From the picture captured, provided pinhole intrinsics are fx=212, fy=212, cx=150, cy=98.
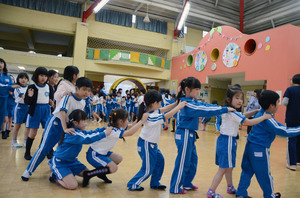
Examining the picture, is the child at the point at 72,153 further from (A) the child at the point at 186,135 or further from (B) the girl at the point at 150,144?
(A) the child at the point at 186,135

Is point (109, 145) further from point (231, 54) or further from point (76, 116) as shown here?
point (231, 54)

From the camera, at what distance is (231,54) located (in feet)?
33.0

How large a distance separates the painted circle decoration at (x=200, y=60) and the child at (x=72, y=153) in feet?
33.8

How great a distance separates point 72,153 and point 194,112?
1.40m

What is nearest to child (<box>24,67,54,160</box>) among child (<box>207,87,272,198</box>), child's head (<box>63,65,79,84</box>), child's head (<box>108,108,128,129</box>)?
child's head (<box>63,65,79,84</box>)

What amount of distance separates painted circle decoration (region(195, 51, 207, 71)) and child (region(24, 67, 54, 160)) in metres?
9.66

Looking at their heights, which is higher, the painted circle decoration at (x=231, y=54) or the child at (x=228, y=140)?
the painted circle decoration at (x=231, y=54)

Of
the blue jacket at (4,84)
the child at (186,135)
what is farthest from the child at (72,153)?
the blue jacket at (4,84)

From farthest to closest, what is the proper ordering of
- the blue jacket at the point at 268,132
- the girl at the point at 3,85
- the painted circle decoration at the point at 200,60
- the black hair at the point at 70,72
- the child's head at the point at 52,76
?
the painted circle decoration at the point at 200,60
the girl at the point at 3,85
the child's head at the point at 52,76
the black hair at the point at 70,72
the blue jacket at the point at 268,132

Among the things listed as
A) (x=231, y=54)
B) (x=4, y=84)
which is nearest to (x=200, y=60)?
(x=231, y=54)

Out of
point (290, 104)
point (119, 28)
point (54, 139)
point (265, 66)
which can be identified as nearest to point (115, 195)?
point (54, 139)

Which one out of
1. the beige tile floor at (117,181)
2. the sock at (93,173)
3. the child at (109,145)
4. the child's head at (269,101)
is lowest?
the beige tile floor at (117,181)

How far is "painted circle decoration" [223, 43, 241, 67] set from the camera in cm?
973

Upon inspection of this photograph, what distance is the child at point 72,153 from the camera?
2.21 meters
